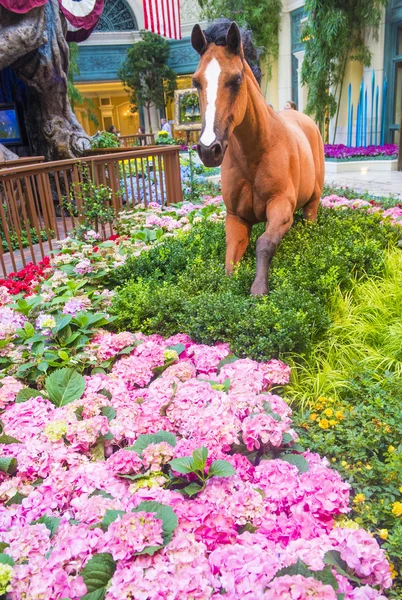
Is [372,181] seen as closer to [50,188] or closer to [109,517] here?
[50,188]

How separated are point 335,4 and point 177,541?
1475 cm

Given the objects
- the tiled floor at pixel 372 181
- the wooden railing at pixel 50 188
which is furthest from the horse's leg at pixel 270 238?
the tiled floor at pixel 372 181

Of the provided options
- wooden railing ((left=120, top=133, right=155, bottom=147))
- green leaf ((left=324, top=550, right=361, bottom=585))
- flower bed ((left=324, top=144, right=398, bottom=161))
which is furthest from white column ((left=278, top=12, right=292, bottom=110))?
green leaf ((left=324, top=550, right=361, bottom=585))

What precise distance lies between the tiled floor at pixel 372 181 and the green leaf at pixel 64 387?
22.5 ft

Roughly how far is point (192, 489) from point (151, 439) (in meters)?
0.32

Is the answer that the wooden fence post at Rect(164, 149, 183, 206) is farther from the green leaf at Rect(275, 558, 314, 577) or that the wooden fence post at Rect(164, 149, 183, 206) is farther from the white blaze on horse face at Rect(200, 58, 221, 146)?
the green leaf at Rect(275, 558, 314, 577)

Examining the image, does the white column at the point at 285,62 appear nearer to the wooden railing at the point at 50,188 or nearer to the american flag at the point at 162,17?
the american flag at the point at 162,17

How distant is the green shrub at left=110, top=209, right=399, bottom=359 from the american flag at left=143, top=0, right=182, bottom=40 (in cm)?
919

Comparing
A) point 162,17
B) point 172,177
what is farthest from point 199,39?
point 162,17

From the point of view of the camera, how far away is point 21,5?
7.75 m

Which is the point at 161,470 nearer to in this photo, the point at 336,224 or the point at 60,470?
the point at 60,470

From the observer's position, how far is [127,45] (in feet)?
76.4

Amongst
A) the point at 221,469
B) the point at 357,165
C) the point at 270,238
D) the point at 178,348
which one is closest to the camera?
the point at 221,469

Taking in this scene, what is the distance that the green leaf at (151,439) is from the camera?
1.76 metres
